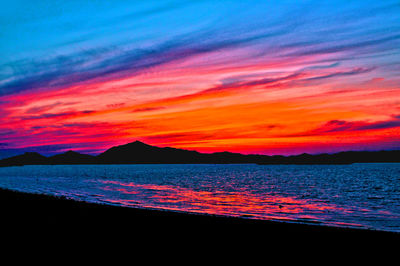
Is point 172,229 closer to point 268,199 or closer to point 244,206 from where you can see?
point 244,206

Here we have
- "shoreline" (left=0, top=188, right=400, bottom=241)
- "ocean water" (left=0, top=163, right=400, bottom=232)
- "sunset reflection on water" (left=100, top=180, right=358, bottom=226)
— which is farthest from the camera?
"sunset reflection on water" (left=100, top=180, right=358, bottom=226)

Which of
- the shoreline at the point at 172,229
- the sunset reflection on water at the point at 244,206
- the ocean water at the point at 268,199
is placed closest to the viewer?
the shoreline at the point at 172,229

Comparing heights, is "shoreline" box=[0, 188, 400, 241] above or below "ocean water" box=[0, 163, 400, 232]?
above

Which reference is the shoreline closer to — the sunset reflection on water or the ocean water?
the ocean water

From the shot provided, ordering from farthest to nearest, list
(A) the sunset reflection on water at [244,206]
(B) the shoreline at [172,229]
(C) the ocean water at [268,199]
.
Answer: (A) the sunset reflection on water at [244,206] < (C) the ocean water at [268,199] < (B) the shoreline at [172,229]

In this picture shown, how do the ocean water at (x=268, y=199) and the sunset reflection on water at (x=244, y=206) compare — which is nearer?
the ocean water at (x=268, y=199)

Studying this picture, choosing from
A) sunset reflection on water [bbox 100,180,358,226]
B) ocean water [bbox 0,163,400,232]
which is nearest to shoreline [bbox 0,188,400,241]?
ocean water [bbox 0,163,400,232]

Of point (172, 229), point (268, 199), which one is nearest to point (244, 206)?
point (268, 199)

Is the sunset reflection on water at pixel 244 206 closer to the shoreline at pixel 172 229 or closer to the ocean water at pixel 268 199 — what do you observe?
the ocean water at pixel 268 199

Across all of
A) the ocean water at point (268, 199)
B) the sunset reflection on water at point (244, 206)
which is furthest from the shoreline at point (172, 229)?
the sunset reflection on water at point (244, 206)

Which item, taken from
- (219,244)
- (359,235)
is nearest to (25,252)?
(219,244)

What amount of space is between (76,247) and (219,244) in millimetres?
4996

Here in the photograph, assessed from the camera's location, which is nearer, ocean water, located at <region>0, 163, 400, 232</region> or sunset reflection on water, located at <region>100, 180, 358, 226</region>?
ocean water, located at <region>0, 163, 400, 232</region>

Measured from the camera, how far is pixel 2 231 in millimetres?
14242
